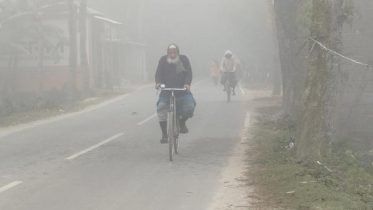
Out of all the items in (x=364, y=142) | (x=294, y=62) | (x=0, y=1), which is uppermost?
(x=0, y=1)

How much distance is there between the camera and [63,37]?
32.5 meters

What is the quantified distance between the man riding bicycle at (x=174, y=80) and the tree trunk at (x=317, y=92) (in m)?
2.31

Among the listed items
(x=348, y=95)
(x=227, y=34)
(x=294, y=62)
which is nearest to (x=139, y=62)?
(x=227, y=34)

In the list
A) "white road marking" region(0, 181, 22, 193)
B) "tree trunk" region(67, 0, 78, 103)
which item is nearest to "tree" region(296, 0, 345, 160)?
"white road marking" region(0, 181, 22, 193)

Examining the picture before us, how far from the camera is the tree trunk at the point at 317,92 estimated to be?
9.08m

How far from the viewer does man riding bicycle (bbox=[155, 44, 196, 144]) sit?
1045cm

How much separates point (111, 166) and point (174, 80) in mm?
2153

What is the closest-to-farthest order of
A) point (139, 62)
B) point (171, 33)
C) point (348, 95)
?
1. point (348, 95)
2. point (139, 62)
3. point (171, 33)

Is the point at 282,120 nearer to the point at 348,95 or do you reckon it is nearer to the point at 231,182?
the point at 348,95

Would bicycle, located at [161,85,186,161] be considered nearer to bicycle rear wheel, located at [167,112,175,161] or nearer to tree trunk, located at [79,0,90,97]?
bicycle rear wheel, located at [167,112,175,161]

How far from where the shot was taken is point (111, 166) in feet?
31.2

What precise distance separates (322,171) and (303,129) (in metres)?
1.28

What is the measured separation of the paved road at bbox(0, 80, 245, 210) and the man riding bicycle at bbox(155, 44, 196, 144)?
86 cm

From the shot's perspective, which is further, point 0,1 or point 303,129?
point 0,1
